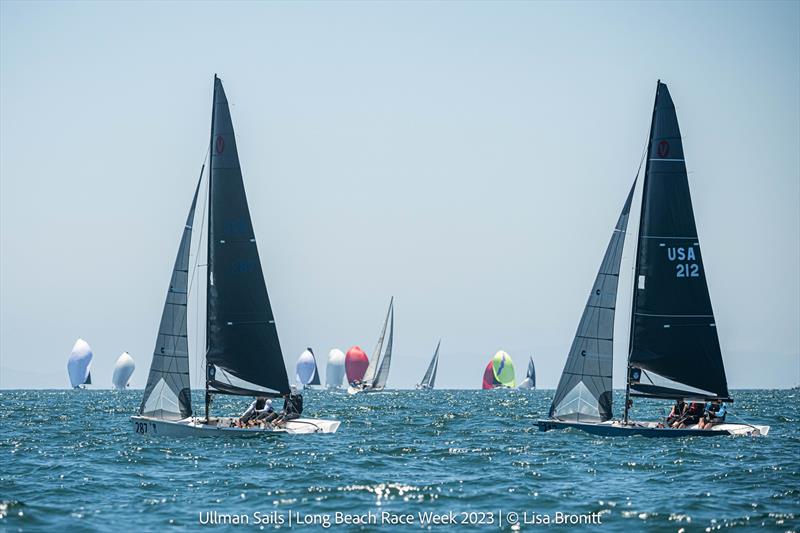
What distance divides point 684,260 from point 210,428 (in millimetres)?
16853

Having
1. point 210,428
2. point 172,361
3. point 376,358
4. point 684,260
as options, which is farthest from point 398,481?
point 376,358

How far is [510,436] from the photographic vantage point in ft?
125

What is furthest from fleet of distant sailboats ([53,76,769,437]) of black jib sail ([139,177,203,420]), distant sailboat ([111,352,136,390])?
distant sailboat ([111,352,136,390])

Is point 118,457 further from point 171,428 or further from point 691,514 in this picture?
point 691,514

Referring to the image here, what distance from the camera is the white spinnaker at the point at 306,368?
152 m

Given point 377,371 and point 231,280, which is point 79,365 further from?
point 231,280

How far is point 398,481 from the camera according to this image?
25188 millimetres

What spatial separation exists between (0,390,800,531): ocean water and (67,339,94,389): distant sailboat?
11787 centimetres

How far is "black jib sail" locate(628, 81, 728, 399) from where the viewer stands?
36562 mm

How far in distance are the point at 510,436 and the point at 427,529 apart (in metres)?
18.8

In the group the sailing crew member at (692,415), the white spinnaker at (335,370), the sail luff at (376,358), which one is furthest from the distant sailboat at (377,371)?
the sailing crew member at (692,415)

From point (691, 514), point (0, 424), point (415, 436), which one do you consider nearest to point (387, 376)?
point (0, 424)

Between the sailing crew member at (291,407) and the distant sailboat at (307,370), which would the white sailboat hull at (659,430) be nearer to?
the sailing crew member at (291,407)

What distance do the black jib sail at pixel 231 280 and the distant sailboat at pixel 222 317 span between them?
0.11 ft
